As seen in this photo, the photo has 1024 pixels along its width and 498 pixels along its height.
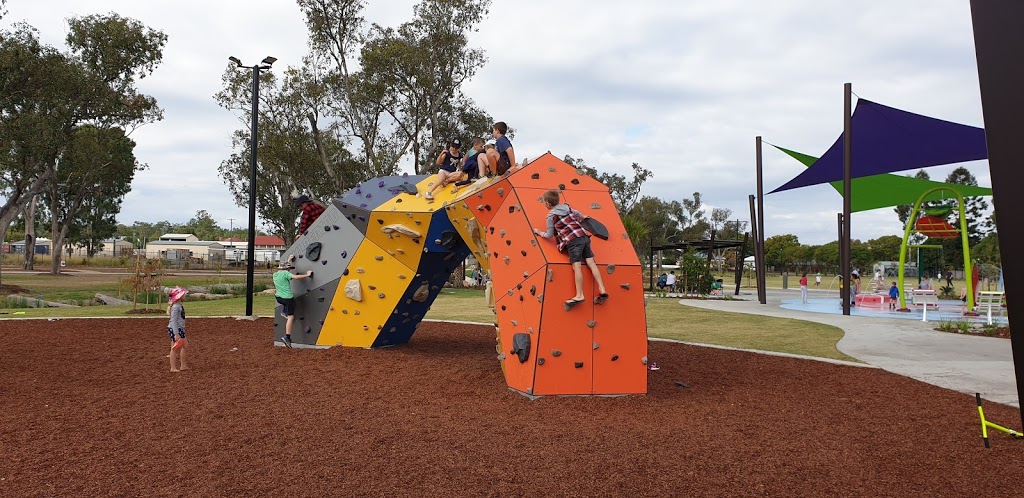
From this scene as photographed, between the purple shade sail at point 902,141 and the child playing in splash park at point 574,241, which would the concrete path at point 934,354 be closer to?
the child playing in splash park at point 574,241

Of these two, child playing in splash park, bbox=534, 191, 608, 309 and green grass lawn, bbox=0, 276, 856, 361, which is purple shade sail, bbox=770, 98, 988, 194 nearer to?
green grass lawn, bbox=0, 276, 856, 361

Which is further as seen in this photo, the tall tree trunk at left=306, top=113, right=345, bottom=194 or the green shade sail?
the tall tree trunk at left=306, top=113, right=345, bottom=194

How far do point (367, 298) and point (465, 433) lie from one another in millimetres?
5109

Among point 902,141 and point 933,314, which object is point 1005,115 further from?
point 933,314

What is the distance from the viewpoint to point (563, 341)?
691cm

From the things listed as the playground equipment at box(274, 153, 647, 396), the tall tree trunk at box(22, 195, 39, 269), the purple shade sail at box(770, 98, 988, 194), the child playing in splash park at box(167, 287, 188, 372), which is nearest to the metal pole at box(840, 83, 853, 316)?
the purple shade sail at box(770, 98, 988, 194)

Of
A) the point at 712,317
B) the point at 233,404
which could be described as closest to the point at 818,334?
the point at 712,317

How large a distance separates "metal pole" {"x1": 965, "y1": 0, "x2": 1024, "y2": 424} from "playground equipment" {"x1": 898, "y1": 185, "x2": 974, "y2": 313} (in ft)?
66.3

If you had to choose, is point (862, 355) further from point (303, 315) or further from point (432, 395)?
point (303, 315)

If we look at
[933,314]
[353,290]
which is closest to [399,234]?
[353,290]

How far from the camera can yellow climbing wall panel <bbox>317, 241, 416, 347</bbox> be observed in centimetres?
1020

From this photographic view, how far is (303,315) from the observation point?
10.8 m

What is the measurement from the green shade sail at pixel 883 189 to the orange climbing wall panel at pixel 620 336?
18638 mm

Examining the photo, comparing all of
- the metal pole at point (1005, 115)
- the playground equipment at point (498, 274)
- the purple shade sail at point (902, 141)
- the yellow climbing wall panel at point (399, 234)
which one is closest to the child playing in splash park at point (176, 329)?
the playground equipment at point (498, 274)
